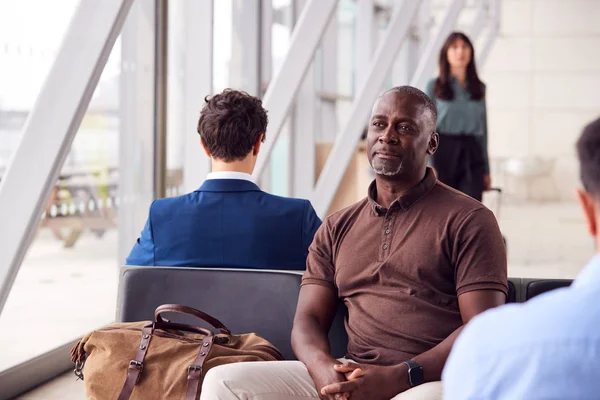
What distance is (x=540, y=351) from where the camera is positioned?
1.01 metres

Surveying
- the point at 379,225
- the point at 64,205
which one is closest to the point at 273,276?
the point at 379,225

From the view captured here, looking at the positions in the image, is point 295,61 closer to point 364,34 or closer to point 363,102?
point 363,102

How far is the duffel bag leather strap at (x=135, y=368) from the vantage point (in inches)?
96.0

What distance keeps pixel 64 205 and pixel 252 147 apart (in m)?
1.91

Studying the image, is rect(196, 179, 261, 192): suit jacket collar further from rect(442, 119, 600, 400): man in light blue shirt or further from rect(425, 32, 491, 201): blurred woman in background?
rect(425, 32, 491, 201): blurred woman in background

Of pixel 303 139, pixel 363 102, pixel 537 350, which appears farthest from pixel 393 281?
pixel 303 139

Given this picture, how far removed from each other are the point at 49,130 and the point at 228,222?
2.47 ft

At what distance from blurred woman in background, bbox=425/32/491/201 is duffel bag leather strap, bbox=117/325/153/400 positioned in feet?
13.7

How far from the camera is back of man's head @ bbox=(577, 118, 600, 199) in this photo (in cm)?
111

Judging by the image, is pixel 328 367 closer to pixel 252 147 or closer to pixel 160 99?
pixel 252 147

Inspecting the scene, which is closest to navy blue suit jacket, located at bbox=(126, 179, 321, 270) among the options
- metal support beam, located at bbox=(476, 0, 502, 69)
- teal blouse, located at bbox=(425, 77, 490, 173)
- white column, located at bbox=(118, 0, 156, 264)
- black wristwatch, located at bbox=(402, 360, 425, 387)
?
black wristwatch, located at bbox=(402, 360, 425, 387)

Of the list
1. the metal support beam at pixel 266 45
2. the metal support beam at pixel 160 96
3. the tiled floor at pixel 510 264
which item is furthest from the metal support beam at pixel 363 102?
the metal support beam at pixel 160 96

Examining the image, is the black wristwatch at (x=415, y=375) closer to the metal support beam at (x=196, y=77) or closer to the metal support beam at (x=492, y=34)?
the metal support beam at (x=196, y=77)

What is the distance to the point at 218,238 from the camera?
2922mm
